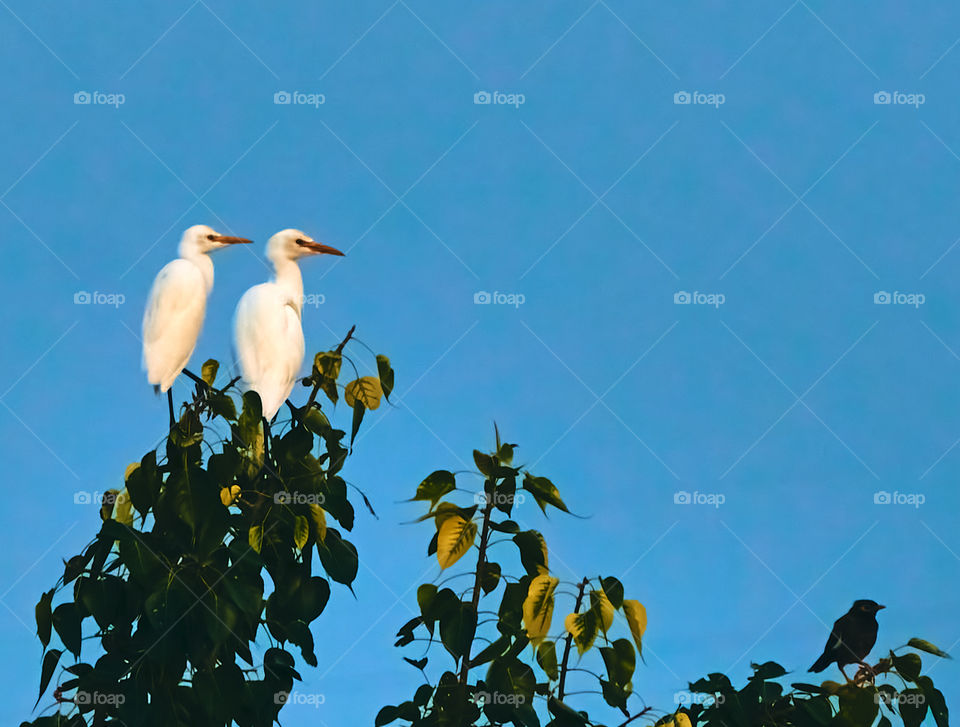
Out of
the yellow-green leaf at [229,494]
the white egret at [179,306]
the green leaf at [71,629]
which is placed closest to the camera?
the green leaf at [71,629]

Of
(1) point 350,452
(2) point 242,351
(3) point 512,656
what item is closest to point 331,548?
(1) point 350,452

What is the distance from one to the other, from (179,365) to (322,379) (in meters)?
1.07

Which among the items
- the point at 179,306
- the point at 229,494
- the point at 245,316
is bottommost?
the point at 229,494

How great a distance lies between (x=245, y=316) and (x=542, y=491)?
1549 millimetres

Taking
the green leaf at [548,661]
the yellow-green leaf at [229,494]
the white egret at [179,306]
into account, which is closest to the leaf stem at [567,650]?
the green leaf at [548,661]

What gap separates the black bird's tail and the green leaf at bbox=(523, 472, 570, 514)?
4.10 feet

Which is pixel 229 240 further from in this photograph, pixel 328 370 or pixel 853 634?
pixel 853 634

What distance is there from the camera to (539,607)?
2057mm

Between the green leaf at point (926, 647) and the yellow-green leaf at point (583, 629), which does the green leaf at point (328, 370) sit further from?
the green leaf at point (926, 647)

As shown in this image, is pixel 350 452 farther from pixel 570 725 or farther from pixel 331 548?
pixel 570 725

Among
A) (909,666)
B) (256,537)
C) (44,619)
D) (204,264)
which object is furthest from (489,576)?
(204,264)

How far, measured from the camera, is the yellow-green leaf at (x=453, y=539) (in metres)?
2.18

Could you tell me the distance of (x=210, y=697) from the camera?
224 cm

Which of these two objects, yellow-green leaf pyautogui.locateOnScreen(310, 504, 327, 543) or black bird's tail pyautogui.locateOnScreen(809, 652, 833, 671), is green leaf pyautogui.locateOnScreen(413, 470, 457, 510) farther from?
black bird's tail pyautogui.locateOnScreen(809, 652, 833, 671)
